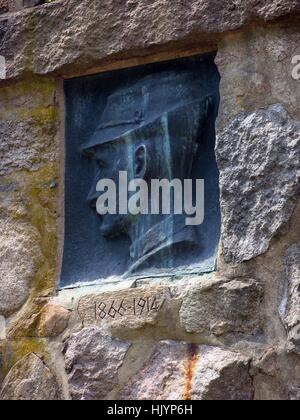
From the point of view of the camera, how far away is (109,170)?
3.01m

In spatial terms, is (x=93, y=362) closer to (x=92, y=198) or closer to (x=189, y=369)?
(x=189, y=369)

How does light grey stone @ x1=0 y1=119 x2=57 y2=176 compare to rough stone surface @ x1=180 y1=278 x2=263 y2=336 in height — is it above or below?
above

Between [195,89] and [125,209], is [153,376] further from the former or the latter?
[195,89]

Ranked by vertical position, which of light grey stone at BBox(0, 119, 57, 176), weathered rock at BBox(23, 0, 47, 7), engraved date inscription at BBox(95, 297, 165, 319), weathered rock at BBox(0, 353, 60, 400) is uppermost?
weathered rock at BBox(23, 0, 47, 7)

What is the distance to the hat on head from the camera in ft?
9.71

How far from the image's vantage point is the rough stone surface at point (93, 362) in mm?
A: 2750

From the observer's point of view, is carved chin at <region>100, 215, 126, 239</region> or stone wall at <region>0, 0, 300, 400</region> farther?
carved chin at <region>100, 215, 126, 239</region>

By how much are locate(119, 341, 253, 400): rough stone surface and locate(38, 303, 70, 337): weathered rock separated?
9.8 inches

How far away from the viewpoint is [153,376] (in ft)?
8.87

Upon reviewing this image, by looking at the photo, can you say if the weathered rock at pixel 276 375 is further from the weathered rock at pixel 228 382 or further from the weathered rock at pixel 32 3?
the weathered rock at pixel 32 3

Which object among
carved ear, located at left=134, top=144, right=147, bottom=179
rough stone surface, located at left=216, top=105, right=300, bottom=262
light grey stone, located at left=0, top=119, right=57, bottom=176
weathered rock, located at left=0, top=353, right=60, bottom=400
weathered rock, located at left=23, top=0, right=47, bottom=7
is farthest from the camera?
weathered rock, located at left=23, top=0, right=47, bottom=7

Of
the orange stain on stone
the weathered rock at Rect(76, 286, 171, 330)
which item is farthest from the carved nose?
the orange stain on stone

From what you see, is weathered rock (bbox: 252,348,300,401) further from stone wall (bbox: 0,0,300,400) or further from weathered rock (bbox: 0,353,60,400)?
weathered rock (bbox: 0,353,60,400)

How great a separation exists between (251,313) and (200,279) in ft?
0.49
